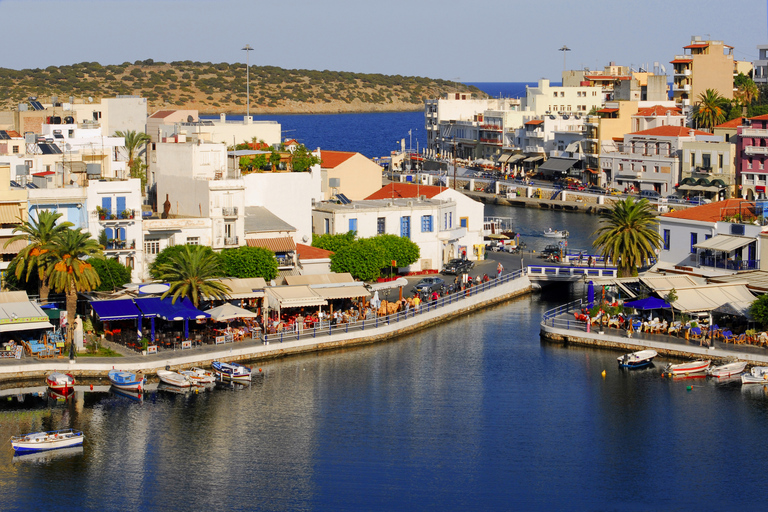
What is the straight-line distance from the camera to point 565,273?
76.2 metres

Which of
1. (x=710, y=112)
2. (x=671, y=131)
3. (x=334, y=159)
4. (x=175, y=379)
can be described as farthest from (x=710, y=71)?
(x=175, y=379)

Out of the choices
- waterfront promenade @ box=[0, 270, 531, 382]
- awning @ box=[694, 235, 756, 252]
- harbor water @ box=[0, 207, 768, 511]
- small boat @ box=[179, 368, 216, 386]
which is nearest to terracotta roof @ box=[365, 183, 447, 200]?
waterfront promenade @ box=[0, 270, 531, 382]

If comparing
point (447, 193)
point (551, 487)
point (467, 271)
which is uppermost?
point (447, 193)

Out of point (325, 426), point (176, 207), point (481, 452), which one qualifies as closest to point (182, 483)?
point (325, 426)

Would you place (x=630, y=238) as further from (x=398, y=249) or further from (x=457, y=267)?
(x=398, y=249)

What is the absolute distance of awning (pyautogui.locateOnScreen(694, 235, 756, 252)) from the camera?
2534 inches

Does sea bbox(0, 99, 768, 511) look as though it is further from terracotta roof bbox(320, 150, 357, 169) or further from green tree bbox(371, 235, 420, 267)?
terracotta roof bbox(320, 150, 357, 169)

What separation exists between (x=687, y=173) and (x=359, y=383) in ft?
246

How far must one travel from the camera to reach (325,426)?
4922cm

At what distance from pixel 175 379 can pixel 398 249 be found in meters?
23.8

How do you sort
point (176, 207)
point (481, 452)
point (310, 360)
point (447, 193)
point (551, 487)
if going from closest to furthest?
point (551, 487) < point (481, 452) < point (310, 360) < point (176, 207) < point (447, 193)

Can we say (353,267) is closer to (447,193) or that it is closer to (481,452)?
(447,193)

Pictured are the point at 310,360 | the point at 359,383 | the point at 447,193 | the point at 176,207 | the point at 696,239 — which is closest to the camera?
the point at 359,383

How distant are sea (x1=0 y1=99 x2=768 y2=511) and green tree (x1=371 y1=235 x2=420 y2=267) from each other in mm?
13534
